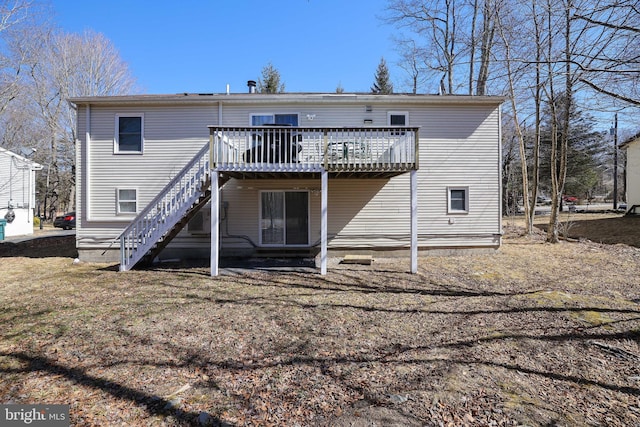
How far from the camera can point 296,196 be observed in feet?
35.1

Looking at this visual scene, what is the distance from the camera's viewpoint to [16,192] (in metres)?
Answer: 18.2

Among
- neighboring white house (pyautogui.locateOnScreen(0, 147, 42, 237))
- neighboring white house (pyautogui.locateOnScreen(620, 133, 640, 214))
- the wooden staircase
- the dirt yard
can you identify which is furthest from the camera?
neighboring white house (pyautogui.locateOnScreen(620, 133, 640, 214))

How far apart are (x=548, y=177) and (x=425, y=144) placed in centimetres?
2490

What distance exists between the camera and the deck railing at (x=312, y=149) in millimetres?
8164

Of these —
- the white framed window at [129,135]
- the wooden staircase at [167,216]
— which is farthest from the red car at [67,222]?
the wooden staircase at [167,216]

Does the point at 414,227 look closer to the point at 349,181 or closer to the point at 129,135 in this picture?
the point at 349,181

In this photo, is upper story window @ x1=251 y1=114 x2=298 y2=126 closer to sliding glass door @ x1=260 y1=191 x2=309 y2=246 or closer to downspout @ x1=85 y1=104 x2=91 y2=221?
sliding glass door @ x1=260 y1=191 x2=309 y2=246

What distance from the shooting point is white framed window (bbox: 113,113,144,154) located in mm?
10453

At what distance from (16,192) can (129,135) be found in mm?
13814

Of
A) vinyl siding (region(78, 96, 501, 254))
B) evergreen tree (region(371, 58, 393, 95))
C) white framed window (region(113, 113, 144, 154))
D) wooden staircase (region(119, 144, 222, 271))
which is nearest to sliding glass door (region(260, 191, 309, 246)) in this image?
vinyl siding (region(78, 96, 501, 254))

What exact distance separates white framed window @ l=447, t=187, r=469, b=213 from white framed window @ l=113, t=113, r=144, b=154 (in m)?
10.6
